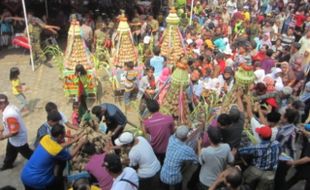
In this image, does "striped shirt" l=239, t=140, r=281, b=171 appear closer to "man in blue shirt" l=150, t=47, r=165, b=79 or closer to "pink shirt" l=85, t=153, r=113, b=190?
"pink shirt" l=85, t=153, r=113, b=190

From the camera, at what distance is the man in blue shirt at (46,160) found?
4344 millimetres

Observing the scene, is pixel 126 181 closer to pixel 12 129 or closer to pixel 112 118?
pixel 112 118

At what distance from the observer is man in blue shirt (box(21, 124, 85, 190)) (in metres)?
4.34

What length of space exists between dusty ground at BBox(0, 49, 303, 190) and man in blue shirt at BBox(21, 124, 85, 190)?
1521 mm

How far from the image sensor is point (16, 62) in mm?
11117

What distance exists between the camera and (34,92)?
30.1 ft

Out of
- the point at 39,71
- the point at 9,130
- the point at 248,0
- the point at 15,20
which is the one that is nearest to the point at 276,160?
the point at 9,130

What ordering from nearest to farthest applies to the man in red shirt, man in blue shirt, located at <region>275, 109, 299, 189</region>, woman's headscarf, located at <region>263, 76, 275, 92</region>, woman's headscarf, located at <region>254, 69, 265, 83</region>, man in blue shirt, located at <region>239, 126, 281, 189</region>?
man in blue shirt, located at <region>239, 126, 281, 189</region> → man in blue shirt, located at <region>275, 109, 299, 189</region> → the man in red shirt → woman's headscarf, located at <region>263, 76, 275, 92</region> → woman's headscarf, located at <region>254, 69, 265, 83</region>

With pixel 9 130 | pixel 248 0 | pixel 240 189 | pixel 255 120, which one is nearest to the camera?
pixel 240 189

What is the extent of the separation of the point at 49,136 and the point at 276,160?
2.83m

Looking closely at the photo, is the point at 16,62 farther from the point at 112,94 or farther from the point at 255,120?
the point at 255,120

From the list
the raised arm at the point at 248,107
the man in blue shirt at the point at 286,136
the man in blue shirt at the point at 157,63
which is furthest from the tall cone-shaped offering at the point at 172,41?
the man in blue shirt at the point at 286,136

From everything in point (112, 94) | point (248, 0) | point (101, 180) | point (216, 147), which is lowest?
point (112, 94)

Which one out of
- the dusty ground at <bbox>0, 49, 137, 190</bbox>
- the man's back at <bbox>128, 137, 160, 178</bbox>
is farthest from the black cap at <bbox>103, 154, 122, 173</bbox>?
the dusty ground at <bbox>0, 49, 137, 190</bbox>
